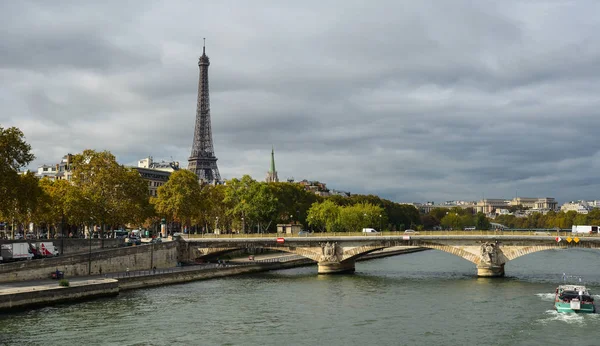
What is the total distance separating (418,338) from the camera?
128 feet

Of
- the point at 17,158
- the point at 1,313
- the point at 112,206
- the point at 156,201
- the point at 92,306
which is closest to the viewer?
the point at 1,313

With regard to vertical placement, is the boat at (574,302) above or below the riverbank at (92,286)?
below

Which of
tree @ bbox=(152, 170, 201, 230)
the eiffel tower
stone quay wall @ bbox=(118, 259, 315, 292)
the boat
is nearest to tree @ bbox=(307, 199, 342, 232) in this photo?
tree @ bbox=(152, 170, 201, 230)

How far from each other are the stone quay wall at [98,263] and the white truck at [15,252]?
4071 millimetres

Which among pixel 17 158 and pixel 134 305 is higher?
pixel 17 158

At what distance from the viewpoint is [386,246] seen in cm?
7669

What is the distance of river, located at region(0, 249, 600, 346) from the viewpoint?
38.5m

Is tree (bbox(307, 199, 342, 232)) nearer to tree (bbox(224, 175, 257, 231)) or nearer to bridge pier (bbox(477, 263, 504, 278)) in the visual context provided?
tree (bbox(224, 175, 257, 231))

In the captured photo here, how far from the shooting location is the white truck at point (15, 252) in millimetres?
59594

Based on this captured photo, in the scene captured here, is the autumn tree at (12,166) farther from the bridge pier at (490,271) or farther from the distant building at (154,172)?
the distant building at (154,172)

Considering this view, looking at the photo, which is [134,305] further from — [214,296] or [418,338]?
[418,338]

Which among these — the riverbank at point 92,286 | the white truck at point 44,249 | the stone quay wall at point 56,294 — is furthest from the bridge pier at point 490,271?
the white truck at point 44,249

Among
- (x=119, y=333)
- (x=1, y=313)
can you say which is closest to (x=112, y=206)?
(x=1, y=313)

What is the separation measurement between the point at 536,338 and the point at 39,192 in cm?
4705
